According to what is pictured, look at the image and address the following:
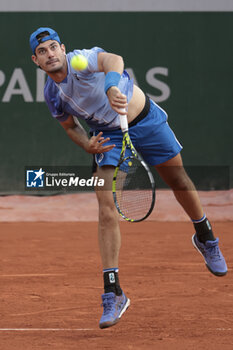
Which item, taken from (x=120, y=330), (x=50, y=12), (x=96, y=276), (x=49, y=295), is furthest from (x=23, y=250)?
(x=50, y=12)

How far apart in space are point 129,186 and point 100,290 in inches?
61.7

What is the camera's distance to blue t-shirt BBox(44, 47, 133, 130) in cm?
418

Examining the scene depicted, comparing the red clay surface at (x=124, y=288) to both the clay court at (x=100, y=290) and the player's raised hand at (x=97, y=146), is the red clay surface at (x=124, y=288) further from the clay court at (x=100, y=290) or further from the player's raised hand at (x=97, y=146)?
the player's raised hand at (x=97, y=146)

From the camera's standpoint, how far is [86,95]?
4.22 metres

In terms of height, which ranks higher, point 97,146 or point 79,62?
point 79,62

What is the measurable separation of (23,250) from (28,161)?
269 cm

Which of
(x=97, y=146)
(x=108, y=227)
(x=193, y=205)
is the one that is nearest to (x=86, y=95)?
(x=97, y=146)

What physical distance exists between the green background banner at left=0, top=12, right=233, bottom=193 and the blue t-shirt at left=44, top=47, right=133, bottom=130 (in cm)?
557

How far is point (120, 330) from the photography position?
445 cm

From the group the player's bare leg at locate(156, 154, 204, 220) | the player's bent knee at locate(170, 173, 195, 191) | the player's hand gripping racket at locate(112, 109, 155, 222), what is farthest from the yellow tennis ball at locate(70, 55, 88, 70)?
the player's bent knee at locate(170, 173, 195, 191)

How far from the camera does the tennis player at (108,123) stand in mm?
4051

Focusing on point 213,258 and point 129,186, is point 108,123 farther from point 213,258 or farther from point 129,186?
point 213,258

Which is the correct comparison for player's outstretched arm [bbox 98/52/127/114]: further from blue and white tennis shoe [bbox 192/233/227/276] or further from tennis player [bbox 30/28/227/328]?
blue and white tennis shoe [bbox 192/233/227/276]

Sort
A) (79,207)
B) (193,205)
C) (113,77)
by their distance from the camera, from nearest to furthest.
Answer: (113,77)
(193,205)
(79,207)
